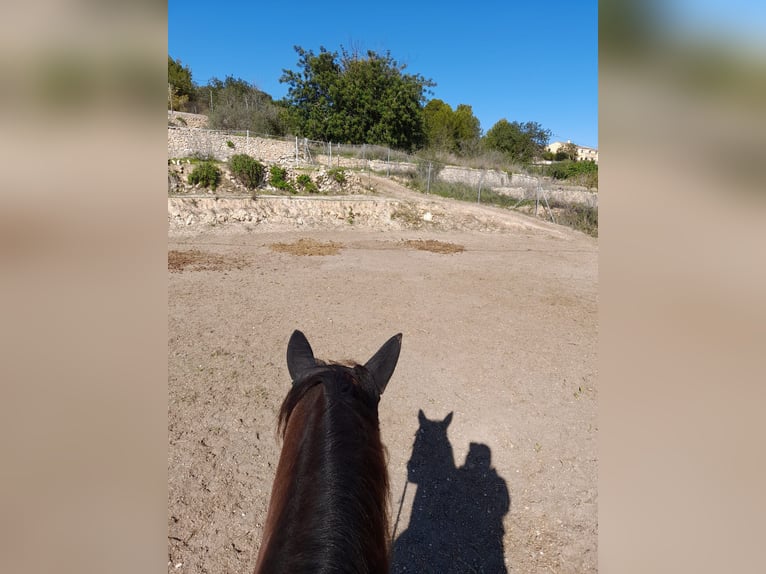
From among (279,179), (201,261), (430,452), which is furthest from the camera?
(279,179)

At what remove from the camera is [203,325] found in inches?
204

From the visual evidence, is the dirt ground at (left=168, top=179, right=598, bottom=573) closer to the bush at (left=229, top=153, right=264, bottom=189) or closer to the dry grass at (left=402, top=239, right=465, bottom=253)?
the dry grass at (left=402, top=239, right=465, bottom=253)

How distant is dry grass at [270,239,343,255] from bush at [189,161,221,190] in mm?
6581

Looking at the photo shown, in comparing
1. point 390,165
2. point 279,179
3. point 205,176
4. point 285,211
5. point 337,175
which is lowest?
point 285,211

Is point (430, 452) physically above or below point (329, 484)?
below

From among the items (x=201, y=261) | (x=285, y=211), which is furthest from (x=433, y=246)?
(x=201, y=261)

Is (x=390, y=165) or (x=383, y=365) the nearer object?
(x=383, y=365)

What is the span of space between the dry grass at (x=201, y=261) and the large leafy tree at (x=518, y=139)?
29.6 meters

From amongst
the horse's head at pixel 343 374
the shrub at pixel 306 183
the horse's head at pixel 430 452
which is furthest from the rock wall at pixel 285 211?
the horse's head at pixel 343 374

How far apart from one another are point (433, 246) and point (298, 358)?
9529 mm

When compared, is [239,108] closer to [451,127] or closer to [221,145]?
[221,145]

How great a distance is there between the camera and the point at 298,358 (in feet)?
4.98
